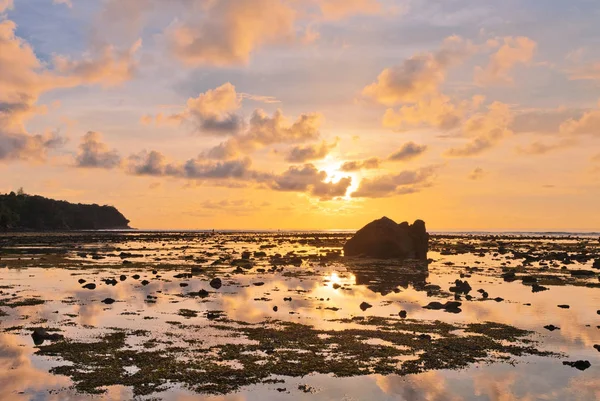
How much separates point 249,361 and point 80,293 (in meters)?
20.9

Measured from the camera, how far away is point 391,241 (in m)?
71.6

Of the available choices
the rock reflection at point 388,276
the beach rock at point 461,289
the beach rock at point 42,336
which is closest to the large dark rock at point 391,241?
the rock reflection at point 388,276

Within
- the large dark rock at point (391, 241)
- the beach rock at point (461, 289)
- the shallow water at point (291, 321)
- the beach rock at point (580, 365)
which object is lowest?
the shallow water at point (291, 321)

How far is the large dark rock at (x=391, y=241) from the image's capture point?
7188 cm

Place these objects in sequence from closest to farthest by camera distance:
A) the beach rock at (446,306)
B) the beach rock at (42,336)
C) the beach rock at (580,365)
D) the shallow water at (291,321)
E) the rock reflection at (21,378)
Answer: the rock reflection at (21,378)
the shallow water at (291,321)
the beach rock at (580,365)
the beach rock at (42,336)
the beach rock at (446,306)

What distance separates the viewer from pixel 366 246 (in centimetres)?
7425

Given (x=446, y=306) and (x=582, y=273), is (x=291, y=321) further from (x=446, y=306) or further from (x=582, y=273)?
(x=582, y=273)

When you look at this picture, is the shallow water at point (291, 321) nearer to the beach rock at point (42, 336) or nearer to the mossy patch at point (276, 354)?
the mossy patch at point (276, 354)

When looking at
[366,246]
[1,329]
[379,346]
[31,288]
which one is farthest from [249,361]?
[366,246]

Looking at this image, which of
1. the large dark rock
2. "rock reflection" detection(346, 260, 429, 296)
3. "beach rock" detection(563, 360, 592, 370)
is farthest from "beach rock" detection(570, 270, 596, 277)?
"beach rock" detection(563, 360, 592, 370)

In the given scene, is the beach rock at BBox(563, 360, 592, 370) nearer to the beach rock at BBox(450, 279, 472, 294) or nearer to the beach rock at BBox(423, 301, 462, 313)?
the beach rock at BBox(423, 301, 462, 313)

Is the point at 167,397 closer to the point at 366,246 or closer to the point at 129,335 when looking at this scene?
the point at 129,335

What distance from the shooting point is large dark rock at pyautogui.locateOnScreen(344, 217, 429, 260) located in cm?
7188

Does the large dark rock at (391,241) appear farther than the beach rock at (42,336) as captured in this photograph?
Yes
